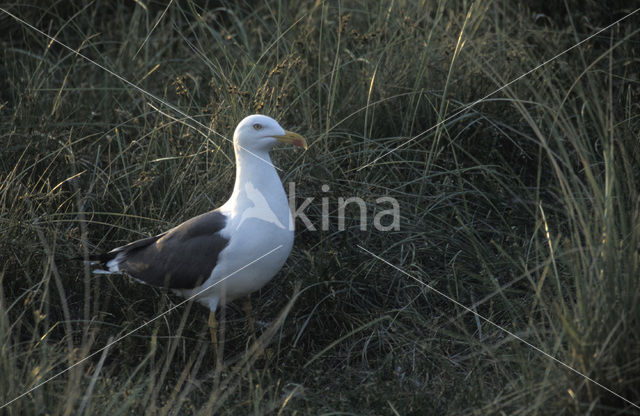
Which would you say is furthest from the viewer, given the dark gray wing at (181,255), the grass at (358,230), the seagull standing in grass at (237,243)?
the dark gray wing at (181,255)

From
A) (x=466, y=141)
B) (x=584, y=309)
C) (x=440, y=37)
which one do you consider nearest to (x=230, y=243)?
(x=584, y=309)

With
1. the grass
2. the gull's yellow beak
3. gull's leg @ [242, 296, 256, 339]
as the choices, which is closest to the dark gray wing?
the grass

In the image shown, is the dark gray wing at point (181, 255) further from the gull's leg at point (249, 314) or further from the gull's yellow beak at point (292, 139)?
the gull's yellow beak at point (292, 139)

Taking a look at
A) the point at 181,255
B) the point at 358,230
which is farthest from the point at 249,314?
the point at 358,230

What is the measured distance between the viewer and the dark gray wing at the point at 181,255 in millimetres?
3709

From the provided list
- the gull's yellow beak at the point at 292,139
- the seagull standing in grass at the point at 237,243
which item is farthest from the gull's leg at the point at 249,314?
the gull's yellow beak at the point at 292,139

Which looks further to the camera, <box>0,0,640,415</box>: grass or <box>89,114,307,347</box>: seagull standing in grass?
<box>89,114,307,347</box>: seagull standing in grass

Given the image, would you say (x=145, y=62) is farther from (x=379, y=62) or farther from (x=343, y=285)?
(x=343, y=285)

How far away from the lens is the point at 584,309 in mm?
2643

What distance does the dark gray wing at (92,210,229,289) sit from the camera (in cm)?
371

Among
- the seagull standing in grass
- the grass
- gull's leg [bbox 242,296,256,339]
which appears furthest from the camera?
gull's leg [bbox 242,296,256,339]

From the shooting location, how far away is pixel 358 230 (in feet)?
14.1

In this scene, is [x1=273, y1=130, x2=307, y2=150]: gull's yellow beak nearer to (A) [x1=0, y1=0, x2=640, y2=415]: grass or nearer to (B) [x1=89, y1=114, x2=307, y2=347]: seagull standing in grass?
(B) [x1=89, y1=114, x2=307, y2=347]: seagull standing in grass

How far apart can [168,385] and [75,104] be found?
2.56 metres
